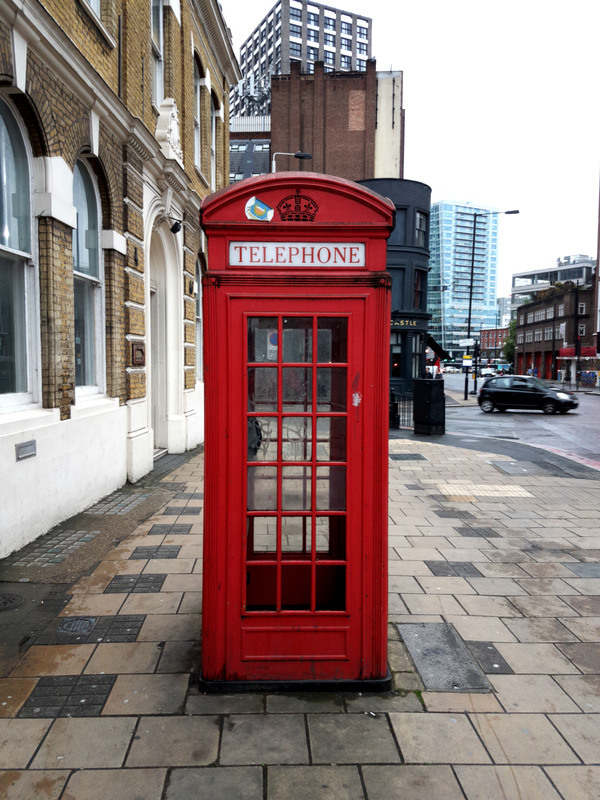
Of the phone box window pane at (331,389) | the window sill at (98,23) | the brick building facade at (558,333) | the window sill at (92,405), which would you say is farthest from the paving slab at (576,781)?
the brick building facade at (558,333)

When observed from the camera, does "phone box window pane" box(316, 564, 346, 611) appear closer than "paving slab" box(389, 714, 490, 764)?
No

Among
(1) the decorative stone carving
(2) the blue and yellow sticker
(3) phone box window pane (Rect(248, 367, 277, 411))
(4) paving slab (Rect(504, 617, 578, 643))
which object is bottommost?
(4) paving slab (Rect(504, 617, 578, 643))

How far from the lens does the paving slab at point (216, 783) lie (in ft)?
7.95

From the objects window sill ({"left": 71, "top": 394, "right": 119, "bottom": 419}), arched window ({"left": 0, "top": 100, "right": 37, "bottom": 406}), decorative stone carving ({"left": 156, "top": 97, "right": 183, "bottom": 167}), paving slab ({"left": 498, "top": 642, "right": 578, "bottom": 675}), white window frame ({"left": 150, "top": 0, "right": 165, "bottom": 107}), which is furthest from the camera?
white window frame ({"left": 150, "top": 0, "right": 165, "bottom": 107})

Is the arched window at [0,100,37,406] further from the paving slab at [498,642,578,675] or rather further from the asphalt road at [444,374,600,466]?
the asphalt road at [444,374,600,466]

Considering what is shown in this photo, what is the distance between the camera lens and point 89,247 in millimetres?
7699

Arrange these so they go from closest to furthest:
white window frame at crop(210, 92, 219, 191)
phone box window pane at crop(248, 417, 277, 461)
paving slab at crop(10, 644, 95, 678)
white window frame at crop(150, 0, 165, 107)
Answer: phone box window pane at crop(248, 417, 277, 461), paving slab at crop(10, 644, 95, 678), white window frame at crop(150, 0, 165, 107), white window frame at crop(210, 92, 219, 191)

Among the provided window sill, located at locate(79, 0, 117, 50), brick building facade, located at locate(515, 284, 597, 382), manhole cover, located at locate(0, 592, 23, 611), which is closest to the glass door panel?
manhole cover, located at locate(0, 592, 23, 611)

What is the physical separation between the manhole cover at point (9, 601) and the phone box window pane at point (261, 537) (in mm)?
2162

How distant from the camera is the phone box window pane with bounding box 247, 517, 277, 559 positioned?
10.7ft

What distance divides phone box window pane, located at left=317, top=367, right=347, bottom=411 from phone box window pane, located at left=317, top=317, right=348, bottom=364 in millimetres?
61

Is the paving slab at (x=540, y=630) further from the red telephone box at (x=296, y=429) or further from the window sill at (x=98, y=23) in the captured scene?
the window sill at (x=98, y=23)

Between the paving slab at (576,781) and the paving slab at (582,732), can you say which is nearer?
the paving slab at (576,781)

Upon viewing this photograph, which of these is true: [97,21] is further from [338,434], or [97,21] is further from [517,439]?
[517,439]
